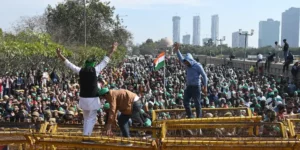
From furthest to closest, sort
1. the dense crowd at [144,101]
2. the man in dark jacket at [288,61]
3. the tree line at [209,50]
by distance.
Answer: the tree line at [209,50] < the man in dark jacket at [288,61] < the dense crowd at [144,101]

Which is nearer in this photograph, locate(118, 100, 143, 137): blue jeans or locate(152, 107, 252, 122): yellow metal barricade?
locate(118, 100, 143, 137): blue jeans

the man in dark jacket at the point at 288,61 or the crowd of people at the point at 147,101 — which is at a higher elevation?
the man in dark jacket at the point at 288,61

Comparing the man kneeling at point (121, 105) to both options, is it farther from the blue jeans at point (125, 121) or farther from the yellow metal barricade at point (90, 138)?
the yellow metal barricade at point (90, 138)

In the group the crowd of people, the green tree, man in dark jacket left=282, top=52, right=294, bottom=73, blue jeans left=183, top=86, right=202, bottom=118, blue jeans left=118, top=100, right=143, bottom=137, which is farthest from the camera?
the green tree

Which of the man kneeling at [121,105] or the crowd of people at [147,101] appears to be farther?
the crowd of people at [147,101]

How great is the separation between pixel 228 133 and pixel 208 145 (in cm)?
200

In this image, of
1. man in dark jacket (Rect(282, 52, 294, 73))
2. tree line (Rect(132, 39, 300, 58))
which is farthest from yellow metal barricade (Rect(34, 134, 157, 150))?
tree line (Rect(132, 39, 300, 58))

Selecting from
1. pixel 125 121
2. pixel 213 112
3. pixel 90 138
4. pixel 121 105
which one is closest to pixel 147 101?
pixel 213 112

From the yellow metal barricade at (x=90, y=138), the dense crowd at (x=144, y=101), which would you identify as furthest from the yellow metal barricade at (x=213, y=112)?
the yellow metal barricade at (x=90, y=138)

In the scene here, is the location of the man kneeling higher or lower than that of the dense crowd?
higher

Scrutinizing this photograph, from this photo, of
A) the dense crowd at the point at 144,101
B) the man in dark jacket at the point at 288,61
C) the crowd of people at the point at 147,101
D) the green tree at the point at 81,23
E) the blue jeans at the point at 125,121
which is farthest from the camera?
the green tree at the point at 81,23

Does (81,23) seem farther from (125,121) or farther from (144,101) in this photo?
(125,121)

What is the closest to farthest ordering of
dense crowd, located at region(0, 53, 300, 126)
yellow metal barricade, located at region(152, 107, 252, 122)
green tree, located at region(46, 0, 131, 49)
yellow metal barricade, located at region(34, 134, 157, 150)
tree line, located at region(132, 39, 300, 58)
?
yellow metal barricade, located at region(34, 134, 157, 150)
yellow metal barricade, located at region(152, 107, 252, 122)
dense crowd, located at region(0, 53, 300, 126)
green tree, located at region(46, 0, 131, 49)
tree line, located at region(132, 39, 300, 58)

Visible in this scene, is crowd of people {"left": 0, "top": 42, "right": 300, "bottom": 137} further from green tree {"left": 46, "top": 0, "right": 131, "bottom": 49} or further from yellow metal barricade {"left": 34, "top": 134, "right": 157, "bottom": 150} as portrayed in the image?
green tree {"left": 46, "top": 0, "right": 131, "bottom": 49}
